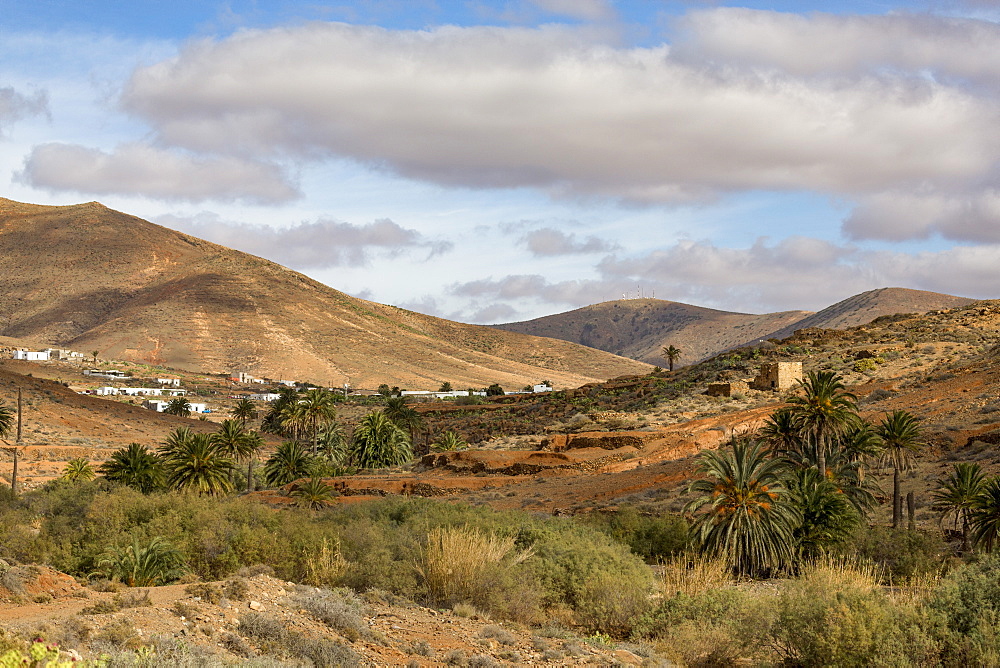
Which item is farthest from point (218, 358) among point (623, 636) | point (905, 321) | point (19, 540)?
point (623, 636)

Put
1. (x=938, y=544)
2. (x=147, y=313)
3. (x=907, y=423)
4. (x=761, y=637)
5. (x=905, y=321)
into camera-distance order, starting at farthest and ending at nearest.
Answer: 1. (x=147, y=313)
2. (x=905, y=321)
3. (x=907, y=423)
4. (x=938, y=544)
5. (x=761, y=637)

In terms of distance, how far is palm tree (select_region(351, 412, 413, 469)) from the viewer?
202 feet

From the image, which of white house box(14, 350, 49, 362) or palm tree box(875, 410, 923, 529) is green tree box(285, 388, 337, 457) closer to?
palm tree box(875, 410, 923, 529)

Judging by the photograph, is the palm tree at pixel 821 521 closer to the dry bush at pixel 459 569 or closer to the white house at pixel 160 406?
the dry bush at pixel 459 569

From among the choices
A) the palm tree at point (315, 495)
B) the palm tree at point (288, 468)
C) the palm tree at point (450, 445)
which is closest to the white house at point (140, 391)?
the palm tree at point (450, 445)

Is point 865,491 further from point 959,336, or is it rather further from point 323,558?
point 959,336

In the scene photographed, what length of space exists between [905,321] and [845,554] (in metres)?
76.1

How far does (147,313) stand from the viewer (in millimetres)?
166250

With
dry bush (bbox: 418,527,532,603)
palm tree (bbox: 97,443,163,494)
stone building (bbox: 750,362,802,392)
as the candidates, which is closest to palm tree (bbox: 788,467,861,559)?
dry bush (bbox: 418,527,532,603)

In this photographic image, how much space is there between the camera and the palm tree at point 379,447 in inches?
2430

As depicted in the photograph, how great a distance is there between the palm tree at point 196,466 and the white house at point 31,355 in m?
102

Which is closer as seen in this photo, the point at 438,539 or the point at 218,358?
the point at 438,539

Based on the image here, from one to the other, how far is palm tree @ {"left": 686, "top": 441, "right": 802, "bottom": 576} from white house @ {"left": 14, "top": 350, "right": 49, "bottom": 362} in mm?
123639

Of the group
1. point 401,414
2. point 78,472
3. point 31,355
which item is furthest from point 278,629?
point 31,355
